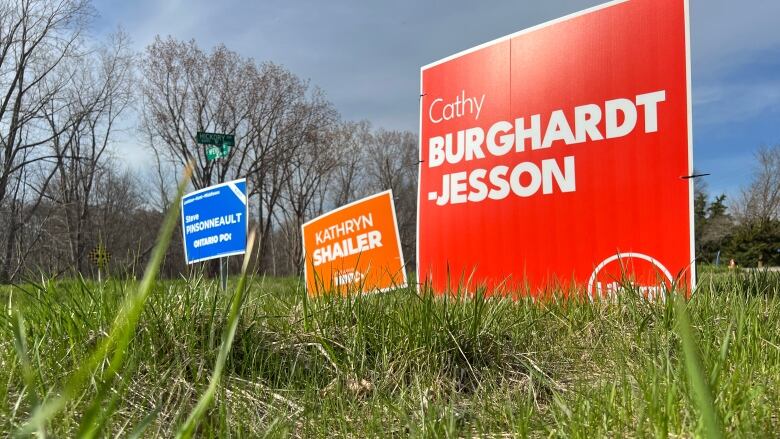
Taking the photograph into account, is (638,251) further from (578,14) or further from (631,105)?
(578,14)

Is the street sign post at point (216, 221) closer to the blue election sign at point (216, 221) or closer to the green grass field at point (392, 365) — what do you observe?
the blue election sign at point (216, 221)

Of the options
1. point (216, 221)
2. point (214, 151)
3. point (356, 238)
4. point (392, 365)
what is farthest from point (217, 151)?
point (392, 365)

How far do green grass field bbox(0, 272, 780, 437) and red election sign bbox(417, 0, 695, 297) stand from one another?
0.81 metres

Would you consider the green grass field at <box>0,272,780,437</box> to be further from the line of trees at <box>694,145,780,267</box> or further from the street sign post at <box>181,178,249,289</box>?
the line of trees at <box>694,145,780,267</box>

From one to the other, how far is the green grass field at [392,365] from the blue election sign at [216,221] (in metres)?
3.55

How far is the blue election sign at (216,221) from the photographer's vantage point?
616 cm

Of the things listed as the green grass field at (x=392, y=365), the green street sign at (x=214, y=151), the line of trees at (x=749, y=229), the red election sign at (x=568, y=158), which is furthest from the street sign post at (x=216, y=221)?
the line of trees at (x=749, y=229)

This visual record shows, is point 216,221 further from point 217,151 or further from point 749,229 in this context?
point 749,229

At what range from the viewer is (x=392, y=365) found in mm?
2037

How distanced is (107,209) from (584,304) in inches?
1455

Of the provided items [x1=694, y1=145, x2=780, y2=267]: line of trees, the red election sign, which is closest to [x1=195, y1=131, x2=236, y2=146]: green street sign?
the red election sign

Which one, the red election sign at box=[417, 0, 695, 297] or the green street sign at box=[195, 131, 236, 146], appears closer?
the red election sign at box=[417, 0, 695, 297]

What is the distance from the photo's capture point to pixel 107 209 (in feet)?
112

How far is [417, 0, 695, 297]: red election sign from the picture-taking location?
3.51 m
